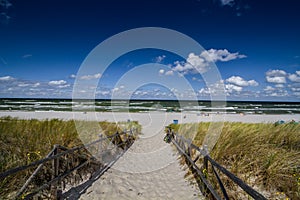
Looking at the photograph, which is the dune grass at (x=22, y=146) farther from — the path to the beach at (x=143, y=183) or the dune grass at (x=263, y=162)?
the dune grass at (x=263, y=162)

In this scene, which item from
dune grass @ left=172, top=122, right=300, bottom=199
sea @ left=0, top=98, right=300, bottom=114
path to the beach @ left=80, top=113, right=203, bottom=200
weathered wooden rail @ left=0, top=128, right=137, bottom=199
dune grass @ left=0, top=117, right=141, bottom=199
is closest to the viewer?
weathered wooden rail @ left=0, top=128, right=137, bottom=199

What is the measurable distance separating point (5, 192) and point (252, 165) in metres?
4.31

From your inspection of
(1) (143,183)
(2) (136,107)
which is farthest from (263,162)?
(2) (136,107)

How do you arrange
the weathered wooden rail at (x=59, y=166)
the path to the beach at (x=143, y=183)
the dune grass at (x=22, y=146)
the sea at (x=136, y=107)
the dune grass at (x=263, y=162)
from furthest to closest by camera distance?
the sea at (x=136, y=107)
the path to the beach at (x=143, y=183)
the dune grass at (x=263, y=162)
the dune grass at (x=22, y=146)
the weathered wooden rail at (x=59, y=166)

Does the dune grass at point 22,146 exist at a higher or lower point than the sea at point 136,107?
higher

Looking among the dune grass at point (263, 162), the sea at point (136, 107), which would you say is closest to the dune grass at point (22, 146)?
the dune grass at point (263, 162)

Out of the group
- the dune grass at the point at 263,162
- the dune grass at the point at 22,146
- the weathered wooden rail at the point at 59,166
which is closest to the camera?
the weathered wooden rail at the point at 59,166

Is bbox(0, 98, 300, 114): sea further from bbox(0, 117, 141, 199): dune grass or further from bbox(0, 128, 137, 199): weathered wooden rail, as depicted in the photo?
bbox(0, 117, 141, 199): dune grass

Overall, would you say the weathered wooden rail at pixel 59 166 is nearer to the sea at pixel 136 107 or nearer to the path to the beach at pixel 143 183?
the path to the beach at pixel 143 183

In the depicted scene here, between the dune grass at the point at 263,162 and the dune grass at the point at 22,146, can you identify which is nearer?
the dune grass at the point at 22,146

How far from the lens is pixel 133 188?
4.35m

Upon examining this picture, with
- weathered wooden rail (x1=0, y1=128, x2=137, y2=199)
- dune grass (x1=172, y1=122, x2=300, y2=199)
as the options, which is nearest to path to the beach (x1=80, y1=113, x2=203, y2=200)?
weathered wooden rail (x1=0, y1=128, x2=137, y2=199)

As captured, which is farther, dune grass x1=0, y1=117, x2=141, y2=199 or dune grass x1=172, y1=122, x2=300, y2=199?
dune grass x1=172, y1=122, x2=300, y2=199

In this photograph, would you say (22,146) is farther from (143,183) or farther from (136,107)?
(136,107)
